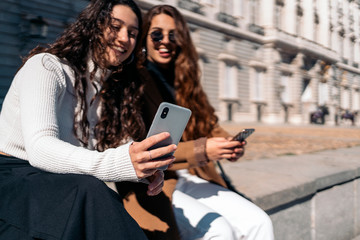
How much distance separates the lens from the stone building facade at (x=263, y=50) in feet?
33.2

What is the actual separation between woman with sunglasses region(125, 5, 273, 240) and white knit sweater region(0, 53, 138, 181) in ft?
1.36

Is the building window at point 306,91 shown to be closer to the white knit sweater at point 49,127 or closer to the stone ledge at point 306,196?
the stone ledge at point 306,196

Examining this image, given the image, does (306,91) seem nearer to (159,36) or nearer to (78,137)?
(159,36)

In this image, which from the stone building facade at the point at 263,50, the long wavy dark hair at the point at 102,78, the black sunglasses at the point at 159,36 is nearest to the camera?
the long wavy dark hair at the point at 102,78

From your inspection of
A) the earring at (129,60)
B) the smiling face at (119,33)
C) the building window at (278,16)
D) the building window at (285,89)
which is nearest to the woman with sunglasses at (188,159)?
the earring at (129,60)

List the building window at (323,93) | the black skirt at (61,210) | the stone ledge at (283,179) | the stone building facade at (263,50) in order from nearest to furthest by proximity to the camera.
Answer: the black skirt at (61,210)
the stone ledge at (283,179)
the stone building facade at (263,50)
the building window at (323,93)

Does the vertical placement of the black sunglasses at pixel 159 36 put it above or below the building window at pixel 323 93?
above

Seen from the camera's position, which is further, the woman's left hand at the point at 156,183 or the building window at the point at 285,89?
the building window at the point at 285,89

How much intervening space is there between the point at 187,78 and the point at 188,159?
0.58 m

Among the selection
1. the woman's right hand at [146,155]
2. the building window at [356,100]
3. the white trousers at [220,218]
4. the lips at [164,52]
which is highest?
the lips at [164,52]

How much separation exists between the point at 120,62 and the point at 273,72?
2265 centimetres

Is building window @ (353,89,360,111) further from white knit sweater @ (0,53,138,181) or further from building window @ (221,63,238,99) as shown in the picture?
white knit sweater @ (0,53,138,181)

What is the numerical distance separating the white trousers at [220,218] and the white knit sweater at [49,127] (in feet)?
1.71

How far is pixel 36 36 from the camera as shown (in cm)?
788
